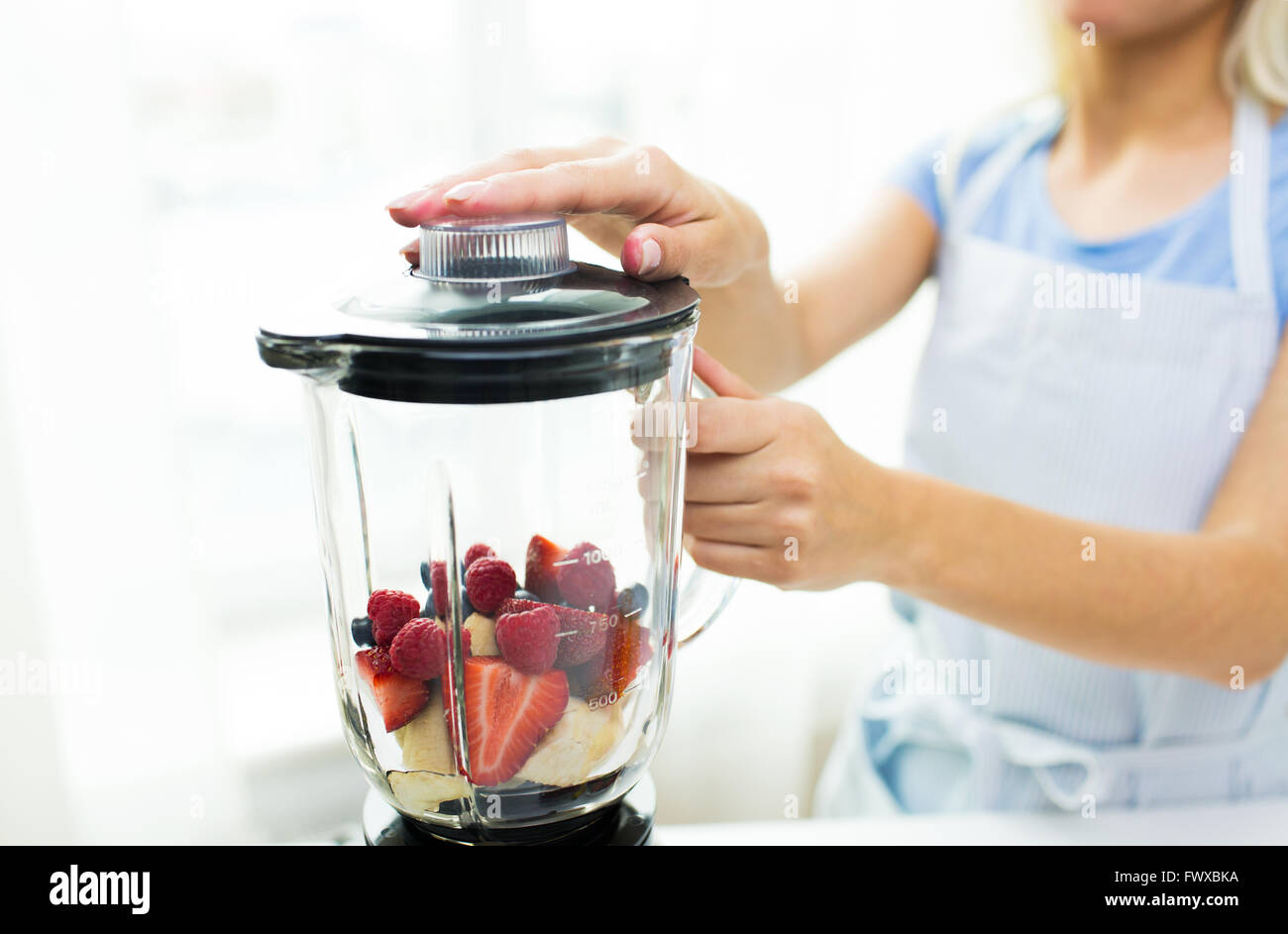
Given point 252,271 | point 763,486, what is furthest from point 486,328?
point 252,271

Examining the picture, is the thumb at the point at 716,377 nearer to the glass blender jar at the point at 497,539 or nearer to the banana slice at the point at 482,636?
the glass blender jar at the point at 497,539

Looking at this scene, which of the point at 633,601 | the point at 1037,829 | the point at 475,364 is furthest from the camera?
the point at 1037,829

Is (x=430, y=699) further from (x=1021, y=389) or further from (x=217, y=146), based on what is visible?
(x=217, y=146)

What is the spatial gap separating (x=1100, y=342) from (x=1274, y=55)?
0.88ft

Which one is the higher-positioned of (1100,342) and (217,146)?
(217,146)

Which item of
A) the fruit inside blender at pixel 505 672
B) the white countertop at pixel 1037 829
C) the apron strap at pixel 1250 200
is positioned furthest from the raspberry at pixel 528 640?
the apron strap at pixel 1250 200

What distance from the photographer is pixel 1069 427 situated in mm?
939

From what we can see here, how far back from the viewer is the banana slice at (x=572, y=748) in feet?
1.45

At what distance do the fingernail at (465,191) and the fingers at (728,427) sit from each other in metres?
0.14

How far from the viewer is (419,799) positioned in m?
0.46

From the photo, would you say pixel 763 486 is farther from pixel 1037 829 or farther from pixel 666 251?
pixel 1037 829

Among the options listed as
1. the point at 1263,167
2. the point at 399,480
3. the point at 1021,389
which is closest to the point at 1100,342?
the point at 1021,389

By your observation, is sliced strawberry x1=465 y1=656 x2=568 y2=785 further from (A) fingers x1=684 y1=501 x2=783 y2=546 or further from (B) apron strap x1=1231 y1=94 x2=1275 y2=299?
(B) apron strap x1=1231 y1=94 x2=1275 y2=299

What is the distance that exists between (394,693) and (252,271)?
860mm
